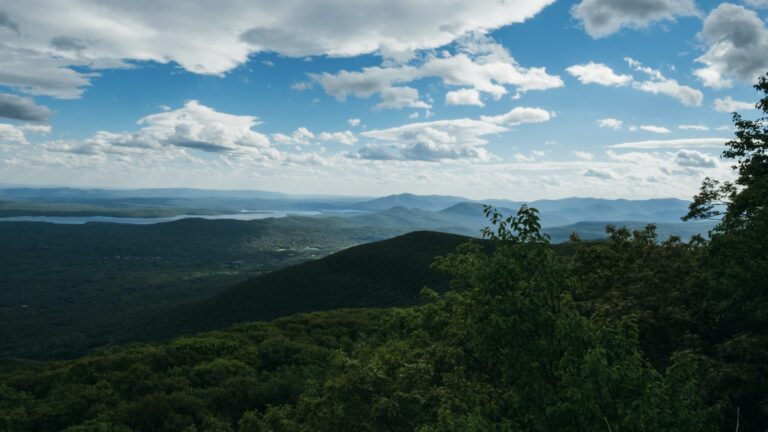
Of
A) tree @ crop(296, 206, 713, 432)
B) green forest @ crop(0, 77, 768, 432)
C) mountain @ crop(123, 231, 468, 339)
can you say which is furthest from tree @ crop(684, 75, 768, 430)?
mountain @ crop(123, 231, 468, 339)

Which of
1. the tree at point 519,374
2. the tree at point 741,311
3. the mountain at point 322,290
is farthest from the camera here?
the mountain at point 322,290

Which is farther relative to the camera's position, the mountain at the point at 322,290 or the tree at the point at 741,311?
the mountain at the point at 322,290

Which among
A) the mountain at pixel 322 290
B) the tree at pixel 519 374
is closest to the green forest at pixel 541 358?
the tree at pixel 519 374

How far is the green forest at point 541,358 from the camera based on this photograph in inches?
412

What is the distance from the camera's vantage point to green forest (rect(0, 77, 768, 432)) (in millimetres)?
10458

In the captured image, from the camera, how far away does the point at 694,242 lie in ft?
80.0

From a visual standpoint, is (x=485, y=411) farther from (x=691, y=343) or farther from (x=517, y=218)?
(x=691, y=343)

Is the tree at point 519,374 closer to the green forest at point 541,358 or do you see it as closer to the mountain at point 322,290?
the green forest at point 541,358

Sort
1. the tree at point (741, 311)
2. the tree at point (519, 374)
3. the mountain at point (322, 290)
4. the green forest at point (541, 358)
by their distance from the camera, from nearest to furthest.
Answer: the tree at point (519, 374), the green forest at point (541, 358), the tree at point (741, 311), the mountain at point (322, 290)

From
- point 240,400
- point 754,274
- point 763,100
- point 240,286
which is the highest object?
point 763,100

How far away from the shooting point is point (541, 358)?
37.1 feet

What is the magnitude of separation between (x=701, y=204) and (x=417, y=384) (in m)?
26.8

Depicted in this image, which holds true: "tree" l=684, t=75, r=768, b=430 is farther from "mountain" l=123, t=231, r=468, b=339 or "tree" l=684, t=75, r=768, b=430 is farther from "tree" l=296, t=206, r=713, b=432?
"mountain" l=123, t=231, r=468, b=339

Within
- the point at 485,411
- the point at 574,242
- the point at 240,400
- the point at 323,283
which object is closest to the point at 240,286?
the point at 323,283
